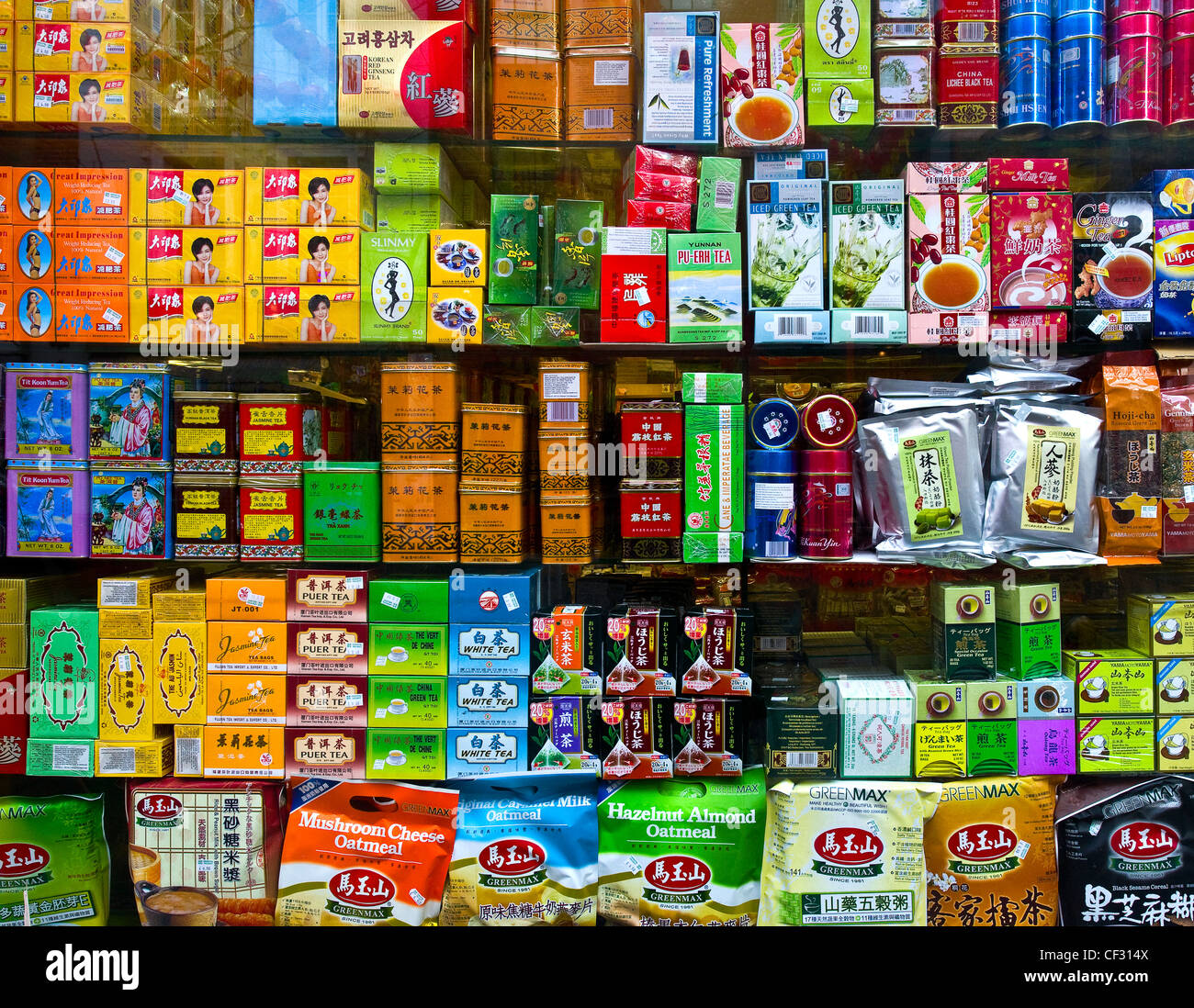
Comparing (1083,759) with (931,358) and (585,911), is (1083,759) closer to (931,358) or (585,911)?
(931,358)

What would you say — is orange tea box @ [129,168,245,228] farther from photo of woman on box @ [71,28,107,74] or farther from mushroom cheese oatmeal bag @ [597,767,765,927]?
mushroom cheese oatmeal bag @ [597,767,765,927]

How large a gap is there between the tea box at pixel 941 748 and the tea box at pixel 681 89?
1949mm

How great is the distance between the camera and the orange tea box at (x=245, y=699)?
2359mm

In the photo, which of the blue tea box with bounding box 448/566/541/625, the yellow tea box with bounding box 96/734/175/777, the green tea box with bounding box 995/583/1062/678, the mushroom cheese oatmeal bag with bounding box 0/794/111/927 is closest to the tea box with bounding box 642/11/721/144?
the blue tea box with bounding box 448/566/541/625

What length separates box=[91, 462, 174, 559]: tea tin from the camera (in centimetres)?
235

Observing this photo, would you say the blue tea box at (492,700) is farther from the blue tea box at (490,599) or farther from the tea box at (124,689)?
the tea box at (124,689)

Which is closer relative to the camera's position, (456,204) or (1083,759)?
(1083,759)

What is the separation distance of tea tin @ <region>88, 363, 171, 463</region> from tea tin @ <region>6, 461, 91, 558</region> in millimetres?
121

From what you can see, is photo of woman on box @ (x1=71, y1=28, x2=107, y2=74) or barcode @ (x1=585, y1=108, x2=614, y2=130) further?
barcode @ (x1=585, y1=108, x2=614, y2=130)

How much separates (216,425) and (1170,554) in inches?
117

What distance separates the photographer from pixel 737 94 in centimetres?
238

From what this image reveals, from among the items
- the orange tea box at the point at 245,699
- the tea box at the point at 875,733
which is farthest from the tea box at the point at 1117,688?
the orange tea box at the point at 245,699

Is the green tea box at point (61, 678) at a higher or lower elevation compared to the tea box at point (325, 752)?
higher
